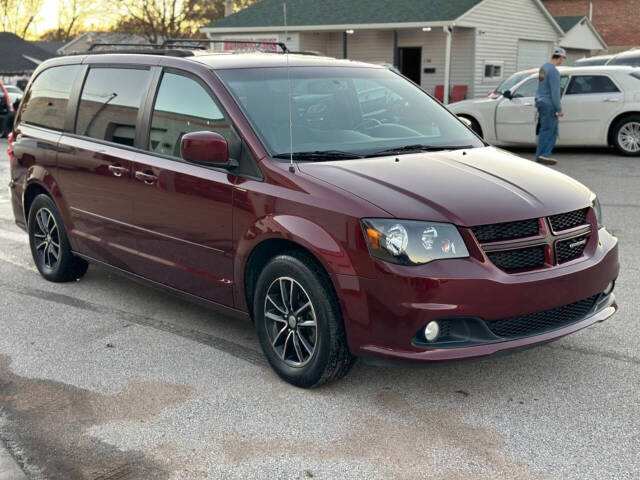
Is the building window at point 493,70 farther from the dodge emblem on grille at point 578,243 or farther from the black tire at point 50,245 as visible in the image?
the dodge emblem on grille at point 578,243

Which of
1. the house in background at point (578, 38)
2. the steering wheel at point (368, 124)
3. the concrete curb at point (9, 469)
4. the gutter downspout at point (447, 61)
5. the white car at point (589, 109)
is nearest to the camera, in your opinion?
the concrete curb at point (9, 469)

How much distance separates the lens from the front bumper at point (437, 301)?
3.82 meters

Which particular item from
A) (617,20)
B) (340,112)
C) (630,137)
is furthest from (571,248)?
(617,20)

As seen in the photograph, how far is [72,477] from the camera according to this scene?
3.50m

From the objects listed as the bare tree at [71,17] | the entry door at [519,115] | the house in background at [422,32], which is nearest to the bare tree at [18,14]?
the bare tree at [71,17]

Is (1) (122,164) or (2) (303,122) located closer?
(2) (303,122)

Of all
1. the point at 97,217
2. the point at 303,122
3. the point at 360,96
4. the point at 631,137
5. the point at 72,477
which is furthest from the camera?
the point at 631,137

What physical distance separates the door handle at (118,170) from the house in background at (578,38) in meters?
32.1

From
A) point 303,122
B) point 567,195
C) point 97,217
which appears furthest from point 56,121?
point 567,195

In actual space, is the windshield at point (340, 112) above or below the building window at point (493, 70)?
above

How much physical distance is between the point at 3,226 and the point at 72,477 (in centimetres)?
638

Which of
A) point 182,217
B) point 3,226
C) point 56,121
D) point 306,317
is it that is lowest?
point 3,226

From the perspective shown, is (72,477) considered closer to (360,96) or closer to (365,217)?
(365,217)

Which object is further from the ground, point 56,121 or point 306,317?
point 56,121
